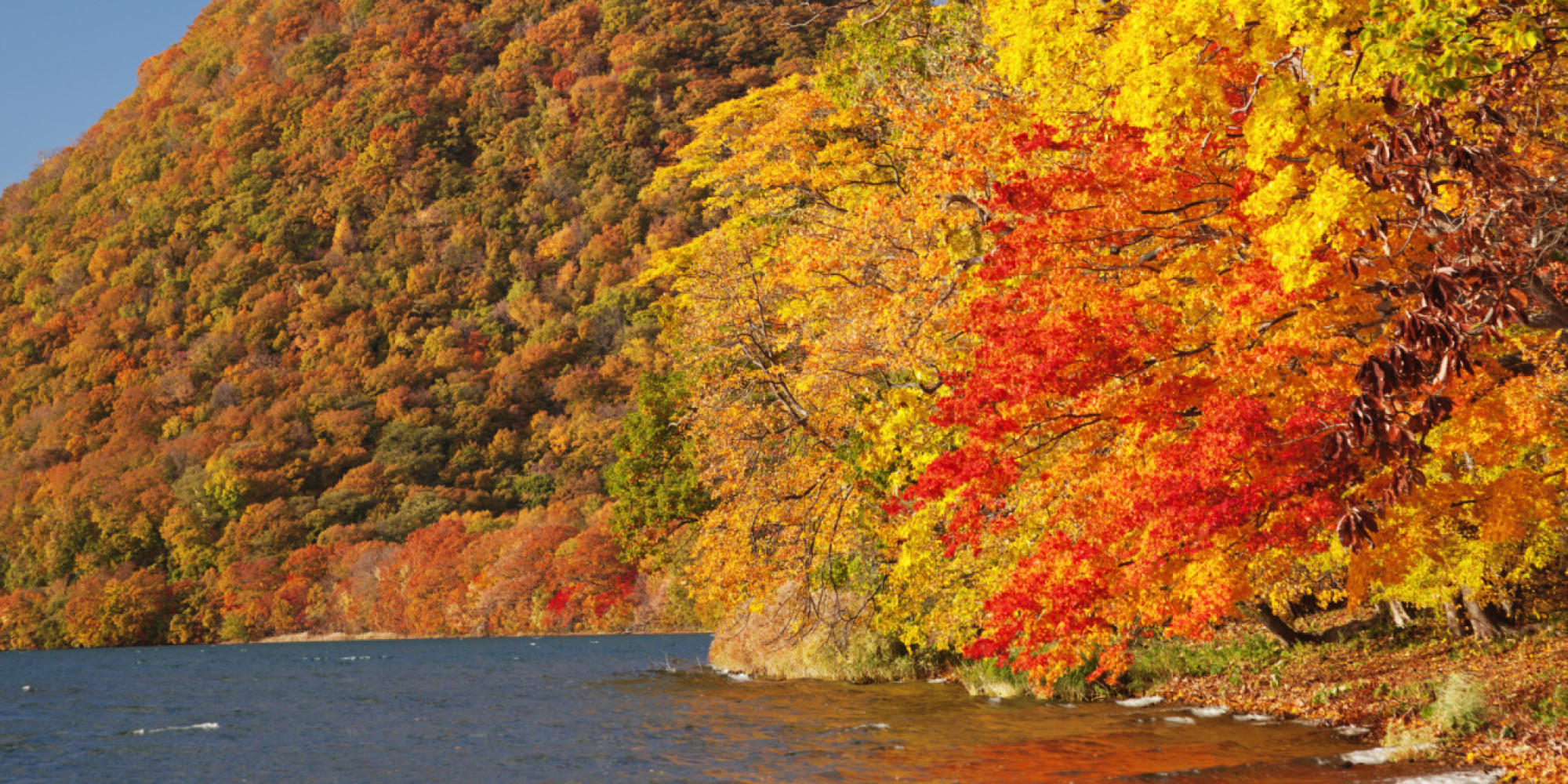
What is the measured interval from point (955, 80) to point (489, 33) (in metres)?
108

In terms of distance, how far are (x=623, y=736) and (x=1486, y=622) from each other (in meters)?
13.1

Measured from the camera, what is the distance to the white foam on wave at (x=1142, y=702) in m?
18.0

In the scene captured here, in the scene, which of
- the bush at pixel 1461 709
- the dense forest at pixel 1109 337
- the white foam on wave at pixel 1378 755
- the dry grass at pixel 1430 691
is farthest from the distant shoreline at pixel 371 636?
the bush at pixel 1461 709

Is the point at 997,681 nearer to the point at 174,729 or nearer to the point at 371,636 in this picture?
the point at 174,729

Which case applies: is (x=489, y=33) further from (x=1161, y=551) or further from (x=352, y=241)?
(x=1161, y=551)

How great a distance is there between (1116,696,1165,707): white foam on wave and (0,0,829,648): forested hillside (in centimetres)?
3380

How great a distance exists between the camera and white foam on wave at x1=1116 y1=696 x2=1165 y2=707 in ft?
59.1

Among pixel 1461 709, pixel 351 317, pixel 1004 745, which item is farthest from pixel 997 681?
pixel 351 317

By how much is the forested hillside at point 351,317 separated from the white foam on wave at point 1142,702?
33798 millimetres

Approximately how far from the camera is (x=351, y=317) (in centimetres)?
8856

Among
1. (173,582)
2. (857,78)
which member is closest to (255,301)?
(173,582)

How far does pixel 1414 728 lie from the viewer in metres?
12.2

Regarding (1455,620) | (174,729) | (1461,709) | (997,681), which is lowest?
(997,681)

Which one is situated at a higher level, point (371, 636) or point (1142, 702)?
point (1142, 702)
